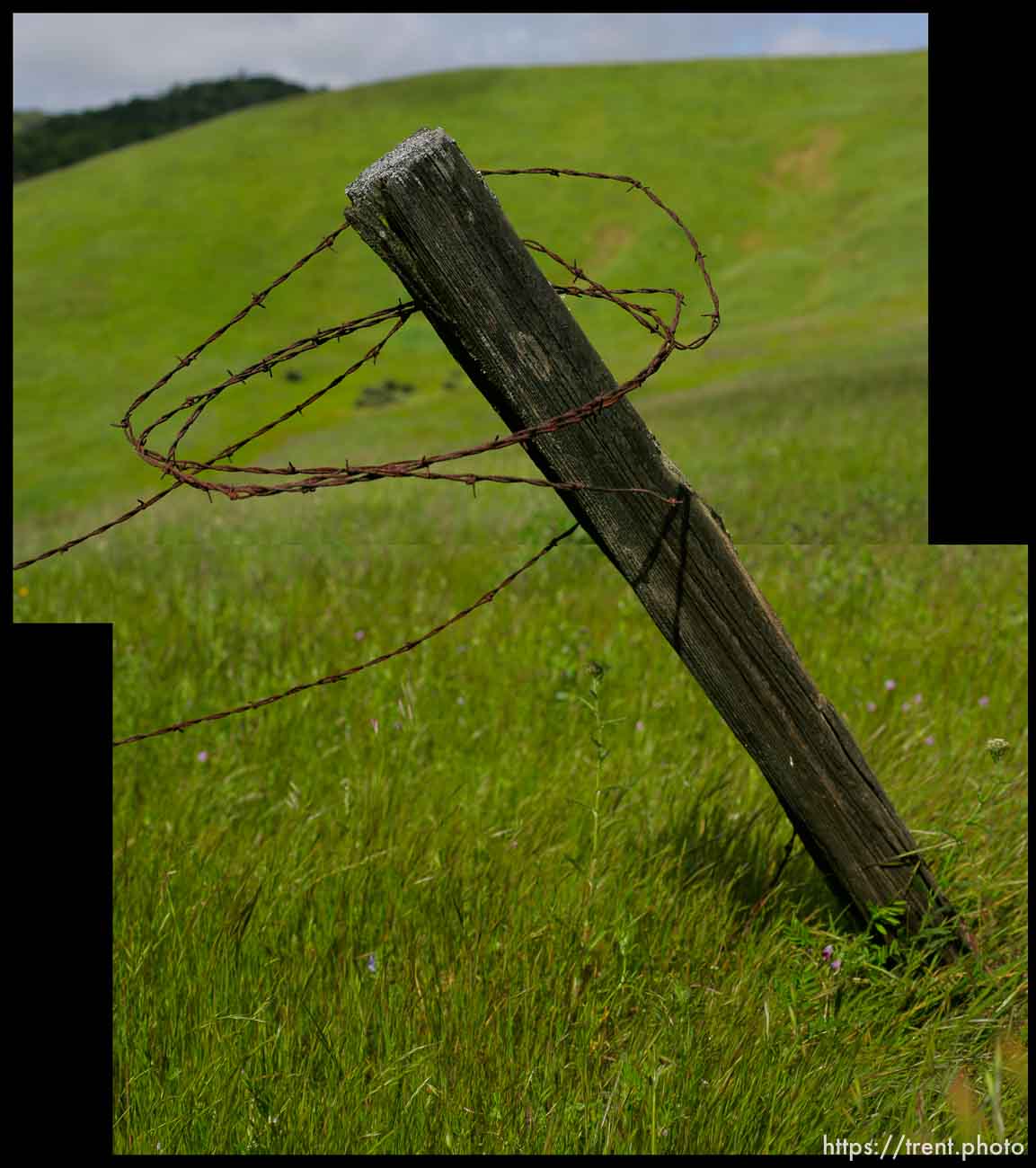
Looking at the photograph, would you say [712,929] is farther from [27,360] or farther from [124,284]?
[124,284]

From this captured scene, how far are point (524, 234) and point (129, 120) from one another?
57701mm

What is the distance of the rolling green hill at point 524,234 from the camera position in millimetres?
27781

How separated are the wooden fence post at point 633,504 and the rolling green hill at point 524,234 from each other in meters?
13.3

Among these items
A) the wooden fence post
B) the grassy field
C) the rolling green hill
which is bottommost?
the rolling green hill

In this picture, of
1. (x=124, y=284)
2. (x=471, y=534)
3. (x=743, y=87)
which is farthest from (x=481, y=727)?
(x=743, y=87)

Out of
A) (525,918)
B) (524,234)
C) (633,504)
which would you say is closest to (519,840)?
(525,918)

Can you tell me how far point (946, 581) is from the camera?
253 inches

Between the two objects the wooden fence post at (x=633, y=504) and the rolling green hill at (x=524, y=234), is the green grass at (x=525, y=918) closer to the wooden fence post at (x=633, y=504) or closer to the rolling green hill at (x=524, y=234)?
the wooden fence post at (x=633, y=504)

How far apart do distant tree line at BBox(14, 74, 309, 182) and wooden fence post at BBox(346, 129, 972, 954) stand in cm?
7878

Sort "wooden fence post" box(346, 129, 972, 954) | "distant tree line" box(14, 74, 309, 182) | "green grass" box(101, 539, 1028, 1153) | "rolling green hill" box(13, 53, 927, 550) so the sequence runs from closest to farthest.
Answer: "wooden fence post" box(346, 129, 972, 954) → "green grass" box(101, 539, 1028, 1153) → "rolling green hill" box(13, 53, 927, 550) → "distant tree line" box(14, 74, 309, 182)

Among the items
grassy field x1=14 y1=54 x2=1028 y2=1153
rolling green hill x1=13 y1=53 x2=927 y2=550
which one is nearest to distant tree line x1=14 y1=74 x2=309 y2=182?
rolling green hill x1=13 y1=53 x2=927 y2=550

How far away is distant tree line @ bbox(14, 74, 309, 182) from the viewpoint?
75.7 metres

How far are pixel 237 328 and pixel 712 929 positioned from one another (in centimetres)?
4236

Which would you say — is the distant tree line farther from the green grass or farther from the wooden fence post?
the wooden fence post
